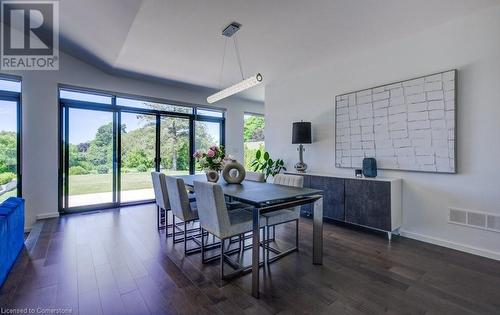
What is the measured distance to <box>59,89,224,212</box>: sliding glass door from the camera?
4.44m

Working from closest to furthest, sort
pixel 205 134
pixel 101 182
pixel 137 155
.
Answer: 1. pixel 101 182
2. pixel 137 155
3. pixel 205 134

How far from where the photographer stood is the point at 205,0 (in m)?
2.45

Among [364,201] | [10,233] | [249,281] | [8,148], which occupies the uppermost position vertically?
[8,148]

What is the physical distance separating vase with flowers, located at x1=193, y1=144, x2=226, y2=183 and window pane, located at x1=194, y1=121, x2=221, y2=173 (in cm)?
272

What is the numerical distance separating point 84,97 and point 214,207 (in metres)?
4.16

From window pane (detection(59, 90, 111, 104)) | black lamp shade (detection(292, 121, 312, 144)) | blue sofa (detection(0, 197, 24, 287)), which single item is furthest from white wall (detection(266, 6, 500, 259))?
window pane (detection(59, 90, 111, 104))

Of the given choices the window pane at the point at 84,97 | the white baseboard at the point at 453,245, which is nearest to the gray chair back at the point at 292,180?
the white baseboard at the point at 453,245

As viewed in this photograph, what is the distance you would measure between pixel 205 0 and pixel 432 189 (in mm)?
3625

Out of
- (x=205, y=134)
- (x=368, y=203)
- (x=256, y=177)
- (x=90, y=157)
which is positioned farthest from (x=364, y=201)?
(x=90, y=157)

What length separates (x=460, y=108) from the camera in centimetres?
283

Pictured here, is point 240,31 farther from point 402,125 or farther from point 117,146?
point 117,146

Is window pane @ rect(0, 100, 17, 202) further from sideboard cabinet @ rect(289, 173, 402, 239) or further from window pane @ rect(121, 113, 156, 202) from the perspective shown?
sideboard cabinet @ rect(289, 173, 402, 239)

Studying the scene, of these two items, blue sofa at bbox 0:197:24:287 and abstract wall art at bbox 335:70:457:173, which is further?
abstract wall art at bbox 335:70:457:173

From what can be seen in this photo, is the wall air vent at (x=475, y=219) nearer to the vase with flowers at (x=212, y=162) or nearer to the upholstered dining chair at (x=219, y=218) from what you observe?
the upholstered dining chair at (x=219, y=218)
